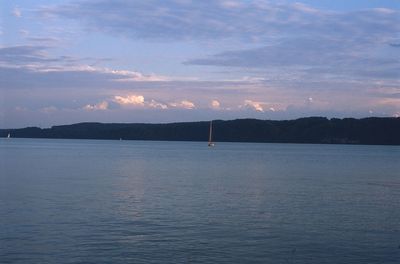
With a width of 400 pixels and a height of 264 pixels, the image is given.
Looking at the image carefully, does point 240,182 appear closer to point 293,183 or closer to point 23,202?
point 293,183

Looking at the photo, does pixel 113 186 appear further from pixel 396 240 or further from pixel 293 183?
pixel 396 240

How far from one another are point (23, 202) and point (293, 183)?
19436 mm

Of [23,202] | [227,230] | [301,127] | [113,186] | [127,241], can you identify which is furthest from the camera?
[301,127]

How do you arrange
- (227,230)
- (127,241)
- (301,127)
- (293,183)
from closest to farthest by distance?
(127,241)
(227,230)
(293,183)
(301,127)

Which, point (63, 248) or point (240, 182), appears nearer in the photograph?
point (63, 248)

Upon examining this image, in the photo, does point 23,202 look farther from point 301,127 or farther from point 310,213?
point 301,127

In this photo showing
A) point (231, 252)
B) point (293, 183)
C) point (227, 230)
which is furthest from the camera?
point (293, 183)

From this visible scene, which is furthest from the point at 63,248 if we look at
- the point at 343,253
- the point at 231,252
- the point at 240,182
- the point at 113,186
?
the point at 240,182

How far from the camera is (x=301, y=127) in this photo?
198500mm

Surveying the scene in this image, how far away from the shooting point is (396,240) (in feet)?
64.1

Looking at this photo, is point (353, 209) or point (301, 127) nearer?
point (353, 209)

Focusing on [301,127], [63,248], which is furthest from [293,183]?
[301,127]

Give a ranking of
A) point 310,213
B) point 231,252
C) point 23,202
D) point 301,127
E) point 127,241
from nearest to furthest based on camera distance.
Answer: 1. point 231,252
2. point 127,241
3. point 310,213
4. point 23,202
5. point 301,127

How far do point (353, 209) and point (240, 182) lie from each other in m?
14.8
